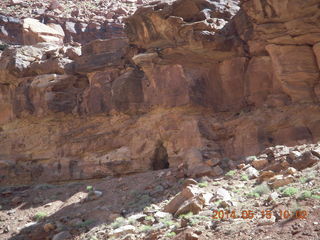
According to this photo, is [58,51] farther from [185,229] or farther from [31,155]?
[185,229]

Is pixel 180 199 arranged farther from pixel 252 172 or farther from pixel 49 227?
pixel 49 227

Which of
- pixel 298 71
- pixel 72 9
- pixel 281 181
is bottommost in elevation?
pixel 281 181

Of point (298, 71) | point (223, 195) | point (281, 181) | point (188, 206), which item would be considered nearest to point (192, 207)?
point (188, 206)

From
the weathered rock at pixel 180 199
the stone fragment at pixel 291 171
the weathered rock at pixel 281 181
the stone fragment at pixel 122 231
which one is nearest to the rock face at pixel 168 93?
the weathered rock at pixel 180 199

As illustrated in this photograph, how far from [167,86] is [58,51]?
8368 millimetres

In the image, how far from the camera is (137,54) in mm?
19734

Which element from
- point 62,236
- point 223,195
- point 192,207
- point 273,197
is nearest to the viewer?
point 273,197

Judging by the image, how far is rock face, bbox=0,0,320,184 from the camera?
1605cm

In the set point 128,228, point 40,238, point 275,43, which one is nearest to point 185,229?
point 128,228
